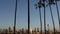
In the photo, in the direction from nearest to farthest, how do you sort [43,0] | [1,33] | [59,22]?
[43,0] < [59,22] < [1,33]

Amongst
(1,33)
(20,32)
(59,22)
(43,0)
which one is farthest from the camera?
(20,32)

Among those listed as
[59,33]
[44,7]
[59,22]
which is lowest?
[59,33]

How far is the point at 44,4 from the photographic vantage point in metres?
19.5

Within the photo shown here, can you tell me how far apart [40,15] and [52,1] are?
123 inches

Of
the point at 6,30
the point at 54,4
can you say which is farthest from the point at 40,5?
the point at 6,30

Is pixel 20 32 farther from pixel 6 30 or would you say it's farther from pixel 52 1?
pixel 52 1

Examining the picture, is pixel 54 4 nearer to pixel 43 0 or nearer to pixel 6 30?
pixel 43 0

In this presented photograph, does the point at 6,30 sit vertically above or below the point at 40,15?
below

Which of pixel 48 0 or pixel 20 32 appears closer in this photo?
pixel 48 0

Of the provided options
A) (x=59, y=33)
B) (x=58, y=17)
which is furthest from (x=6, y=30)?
(x=58, y=17)

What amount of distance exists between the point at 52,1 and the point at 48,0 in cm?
50

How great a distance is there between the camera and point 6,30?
30.6 metres

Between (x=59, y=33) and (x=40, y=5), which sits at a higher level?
(x=40, y=5)

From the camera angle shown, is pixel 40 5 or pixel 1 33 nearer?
pixel 40 5
